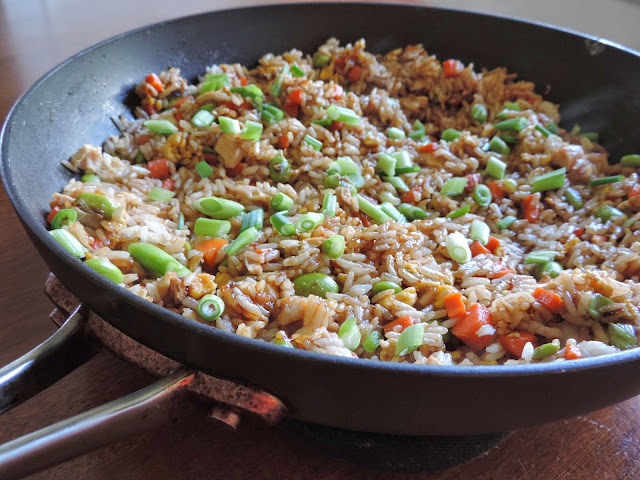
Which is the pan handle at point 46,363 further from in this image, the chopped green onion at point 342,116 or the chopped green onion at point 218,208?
the chopped green onion at point 342,116

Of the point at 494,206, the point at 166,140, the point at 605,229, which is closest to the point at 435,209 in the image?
the point at 494,206

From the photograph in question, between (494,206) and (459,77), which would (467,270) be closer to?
(494,206)

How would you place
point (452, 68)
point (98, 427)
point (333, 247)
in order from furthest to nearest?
point (452, 68) → point (333, 247) → point (98, 427)

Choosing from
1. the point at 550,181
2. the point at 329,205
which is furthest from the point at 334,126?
the point at 550,181

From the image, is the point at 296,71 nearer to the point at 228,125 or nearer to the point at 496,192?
the point at 228,125

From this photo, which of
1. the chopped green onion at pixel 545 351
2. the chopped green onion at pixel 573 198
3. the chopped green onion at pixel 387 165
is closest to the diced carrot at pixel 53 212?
the chopped green onion at pixel 387 165
